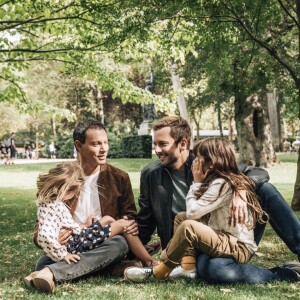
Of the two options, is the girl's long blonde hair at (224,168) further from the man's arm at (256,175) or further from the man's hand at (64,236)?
the man's hand at (64,236)

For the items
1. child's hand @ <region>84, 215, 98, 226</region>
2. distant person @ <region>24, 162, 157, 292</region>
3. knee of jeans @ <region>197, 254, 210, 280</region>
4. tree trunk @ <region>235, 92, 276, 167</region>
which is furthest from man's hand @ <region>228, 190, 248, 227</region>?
tree trunk @ <region>235, 92, 276, 167</region>

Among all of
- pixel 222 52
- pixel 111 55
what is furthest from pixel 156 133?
pixel 111 55

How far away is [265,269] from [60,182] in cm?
198

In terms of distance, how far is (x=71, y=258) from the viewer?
4.44m

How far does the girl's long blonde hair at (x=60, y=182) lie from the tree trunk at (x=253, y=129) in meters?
17.2

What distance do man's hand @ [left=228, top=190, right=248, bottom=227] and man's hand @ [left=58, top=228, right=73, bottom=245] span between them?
4.66 ft

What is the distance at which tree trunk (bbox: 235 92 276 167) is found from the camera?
21953 mm

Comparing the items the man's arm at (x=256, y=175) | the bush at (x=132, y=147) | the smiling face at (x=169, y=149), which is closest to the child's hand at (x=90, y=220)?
the smiling face at (x=169, y=149)

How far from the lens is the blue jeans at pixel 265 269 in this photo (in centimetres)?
427

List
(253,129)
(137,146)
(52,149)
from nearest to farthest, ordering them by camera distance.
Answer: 1. (253,129)
2. (137,146)
3. (52,149)

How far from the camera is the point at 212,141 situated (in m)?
4.37

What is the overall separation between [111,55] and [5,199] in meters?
5.71

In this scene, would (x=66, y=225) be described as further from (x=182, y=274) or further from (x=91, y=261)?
(x=182, y=274)

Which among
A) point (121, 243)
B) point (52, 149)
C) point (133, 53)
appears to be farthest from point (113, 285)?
point (52, 149)
